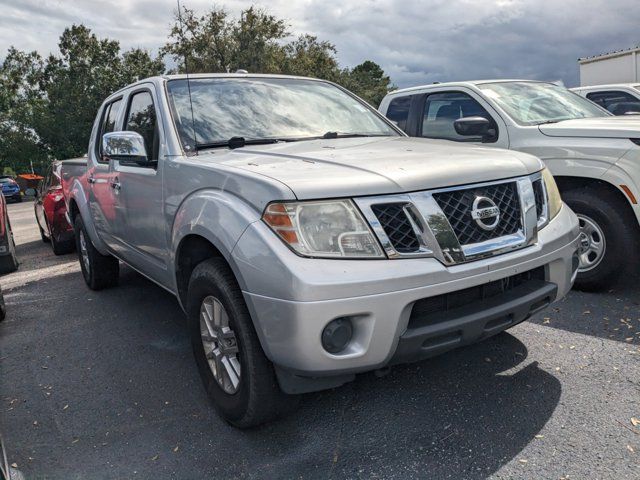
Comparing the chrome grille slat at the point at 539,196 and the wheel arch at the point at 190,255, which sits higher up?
the chrome grille slat at the point at 539,196

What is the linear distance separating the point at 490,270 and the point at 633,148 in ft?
8.05

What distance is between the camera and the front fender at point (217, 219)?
2.50 meters

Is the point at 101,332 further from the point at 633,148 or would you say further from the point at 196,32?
the point at 196,32

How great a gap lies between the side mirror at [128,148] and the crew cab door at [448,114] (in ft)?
10.6

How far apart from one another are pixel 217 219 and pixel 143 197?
129 cm

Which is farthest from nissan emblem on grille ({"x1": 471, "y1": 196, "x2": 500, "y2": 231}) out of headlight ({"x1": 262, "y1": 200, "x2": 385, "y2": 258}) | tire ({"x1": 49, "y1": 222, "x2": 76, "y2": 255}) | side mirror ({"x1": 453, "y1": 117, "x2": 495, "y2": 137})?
tire ({"x1": 49, "y1": 222, "x2": 76, "y2": 255})

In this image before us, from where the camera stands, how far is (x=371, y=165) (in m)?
2.62

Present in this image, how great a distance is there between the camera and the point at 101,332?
454 cm

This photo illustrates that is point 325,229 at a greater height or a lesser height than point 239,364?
greater

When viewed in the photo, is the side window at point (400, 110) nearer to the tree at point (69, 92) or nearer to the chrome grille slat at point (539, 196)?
the chrome grille slat at point (539, 196)

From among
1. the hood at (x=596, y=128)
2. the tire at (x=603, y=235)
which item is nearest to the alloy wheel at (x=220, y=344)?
the tire at (x=603, y=235)

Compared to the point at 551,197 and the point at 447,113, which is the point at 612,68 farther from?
the point at 551,197

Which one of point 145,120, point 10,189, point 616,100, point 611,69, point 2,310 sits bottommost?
point 10,189

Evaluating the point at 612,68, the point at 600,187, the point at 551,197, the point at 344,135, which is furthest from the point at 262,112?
the point at 612,68
